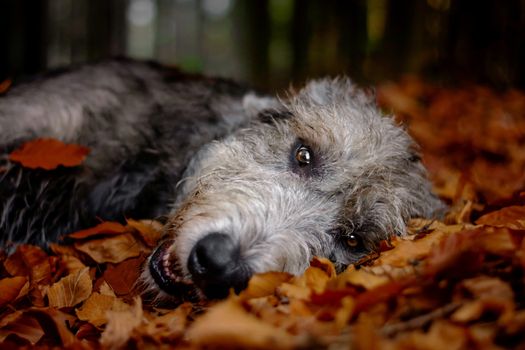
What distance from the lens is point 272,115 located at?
391cm

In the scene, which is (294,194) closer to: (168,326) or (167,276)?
(167,276)

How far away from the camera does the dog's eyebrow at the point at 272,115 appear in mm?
3830

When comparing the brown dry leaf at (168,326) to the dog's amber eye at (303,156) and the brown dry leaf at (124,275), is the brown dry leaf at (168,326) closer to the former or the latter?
the brown dry leaf at (124,275)

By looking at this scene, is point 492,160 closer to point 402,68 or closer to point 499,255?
point 499,255

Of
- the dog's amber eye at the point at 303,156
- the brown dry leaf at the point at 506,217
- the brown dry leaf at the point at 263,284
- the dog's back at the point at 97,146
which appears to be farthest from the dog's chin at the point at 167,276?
the brown dry leaf at the point at 506,217

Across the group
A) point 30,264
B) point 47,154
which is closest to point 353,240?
point 30,264

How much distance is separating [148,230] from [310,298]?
164cm

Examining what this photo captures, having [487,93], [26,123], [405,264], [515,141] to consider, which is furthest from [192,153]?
[487,93]

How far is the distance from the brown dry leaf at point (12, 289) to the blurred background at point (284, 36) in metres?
5.86

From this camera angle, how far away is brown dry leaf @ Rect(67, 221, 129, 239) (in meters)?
3.63

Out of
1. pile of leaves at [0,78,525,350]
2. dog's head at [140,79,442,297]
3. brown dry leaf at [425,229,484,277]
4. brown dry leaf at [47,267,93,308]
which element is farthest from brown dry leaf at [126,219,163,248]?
brown dry leaf at [425,229,484,277]

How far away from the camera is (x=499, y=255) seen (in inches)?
95.7

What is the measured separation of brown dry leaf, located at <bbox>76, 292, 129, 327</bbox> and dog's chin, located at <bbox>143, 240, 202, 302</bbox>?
247mm

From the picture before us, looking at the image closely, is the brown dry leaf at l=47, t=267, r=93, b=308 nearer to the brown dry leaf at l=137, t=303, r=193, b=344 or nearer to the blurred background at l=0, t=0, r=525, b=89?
the brown dry leaf at l=137, t=303, r=193, b=344
